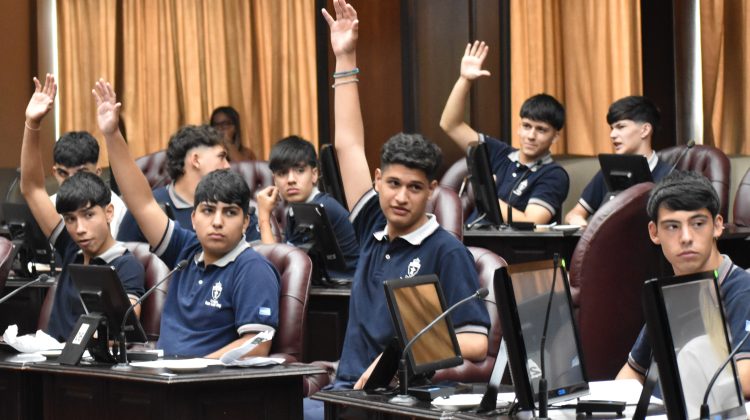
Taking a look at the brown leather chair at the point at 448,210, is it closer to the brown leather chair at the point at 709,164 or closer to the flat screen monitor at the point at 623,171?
the flat screen monitor at the point at 623,171

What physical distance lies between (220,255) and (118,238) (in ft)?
4.34

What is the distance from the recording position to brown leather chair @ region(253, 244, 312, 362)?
429cm

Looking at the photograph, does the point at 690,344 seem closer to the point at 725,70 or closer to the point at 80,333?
the point at 80,333

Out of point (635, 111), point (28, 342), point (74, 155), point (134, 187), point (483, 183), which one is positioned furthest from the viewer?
point (635, 111)

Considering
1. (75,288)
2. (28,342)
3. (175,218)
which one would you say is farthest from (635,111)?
(28,342)

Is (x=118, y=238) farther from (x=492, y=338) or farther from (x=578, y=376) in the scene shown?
(x=578, y=376)

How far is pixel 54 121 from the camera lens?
379 inches

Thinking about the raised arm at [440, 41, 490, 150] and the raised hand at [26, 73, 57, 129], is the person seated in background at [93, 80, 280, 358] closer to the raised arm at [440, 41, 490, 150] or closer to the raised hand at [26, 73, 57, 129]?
the raised hand at [26, 73, 57, 129]

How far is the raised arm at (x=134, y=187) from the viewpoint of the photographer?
4.82 meters

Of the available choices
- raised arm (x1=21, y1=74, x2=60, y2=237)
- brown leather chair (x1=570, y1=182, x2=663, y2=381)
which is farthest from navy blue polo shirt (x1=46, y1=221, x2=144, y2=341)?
brown leather chair (x1=570, y1=182, x2=663, y2=381)

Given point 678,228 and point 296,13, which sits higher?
point 296,13

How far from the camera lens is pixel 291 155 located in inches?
250

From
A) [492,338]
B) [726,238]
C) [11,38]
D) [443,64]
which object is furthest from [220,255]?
[11,38]

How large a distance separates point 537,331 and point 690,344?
385 millimetres
